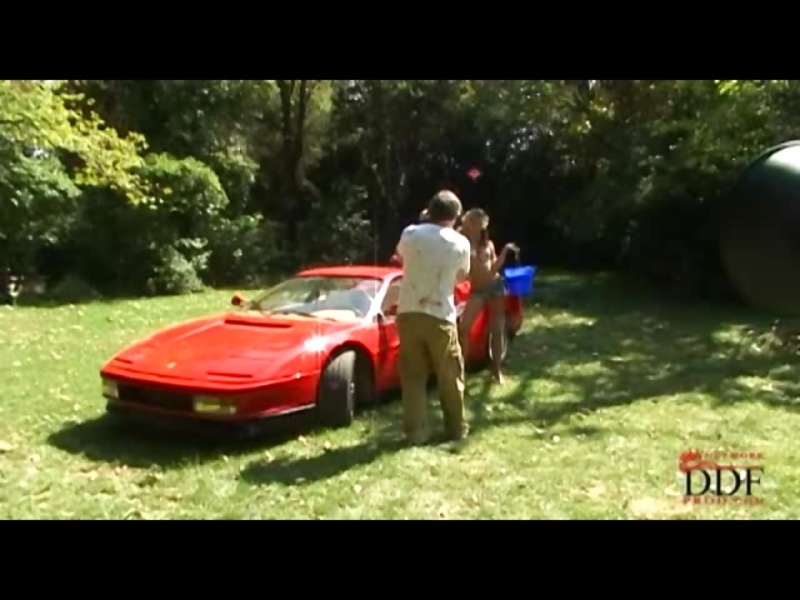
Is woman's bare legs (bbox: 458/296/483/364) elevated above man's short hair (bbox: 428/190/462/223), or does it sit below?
below

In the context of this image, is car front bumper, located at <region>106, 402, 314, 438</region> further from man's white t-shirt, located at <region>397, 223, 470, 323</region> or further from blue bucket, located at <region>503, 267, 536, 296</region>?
blue bucket, located at <region>503, 267, 536, 296</region>

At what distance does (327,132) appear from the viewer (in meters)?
18.3

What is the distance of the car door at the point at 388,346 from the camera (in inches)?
230

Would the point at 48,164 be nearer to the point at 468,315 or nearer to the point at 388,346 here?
the point at 468,315

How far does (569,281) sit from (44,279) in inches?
385

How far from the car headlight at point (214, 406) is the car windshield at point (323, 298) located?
1321 mm

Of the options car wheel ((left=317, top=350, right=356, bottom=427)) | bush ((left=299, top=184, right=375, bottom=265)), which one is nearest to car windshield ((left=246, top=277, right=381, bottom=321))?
car wheel ((left=317, top=350, right=356, bottom=427))

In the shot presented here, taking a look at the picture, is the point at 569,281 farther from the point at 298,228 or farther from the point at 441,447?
the point at 441,447

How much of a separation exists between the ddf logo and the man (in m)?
1.52

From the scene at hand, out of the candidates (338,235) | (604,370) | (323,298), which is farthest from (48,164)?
(604,370)

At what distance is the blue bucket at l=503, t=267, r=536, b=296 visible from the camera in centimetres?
764

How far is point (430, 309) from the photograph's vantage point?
5000 millimetres
